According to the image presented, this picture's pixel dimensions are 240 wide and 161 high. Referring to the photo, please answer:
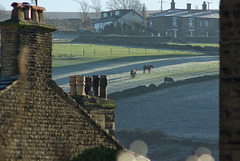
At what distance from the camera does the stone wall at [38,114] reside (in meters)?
16.4

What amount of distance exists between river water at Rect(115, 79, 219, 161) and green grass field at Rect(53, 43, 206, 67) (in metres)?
27.5

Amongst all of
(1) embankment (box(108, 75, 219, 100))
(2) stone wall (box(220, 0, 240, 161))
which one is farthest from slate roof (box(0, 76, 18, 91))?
(1) embankment (box(108, 75, 219, 100))

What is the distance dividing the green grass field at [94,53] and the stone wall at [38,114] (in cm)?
7245

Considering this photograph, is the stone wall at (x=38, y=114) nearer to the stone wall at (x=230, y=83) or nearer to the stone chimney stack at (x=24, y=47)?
the stone chimney stack at (x=24, y=47)

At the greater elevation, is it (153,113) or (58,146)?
(58,146)

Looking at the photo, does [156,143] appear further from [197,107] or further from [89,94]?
[89,94]

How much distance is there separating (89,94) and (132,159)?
410 centimetres

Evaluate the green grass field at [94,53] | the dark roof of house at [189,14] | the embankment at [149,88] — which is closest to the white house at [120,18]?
the dark roof of house at [189,14]

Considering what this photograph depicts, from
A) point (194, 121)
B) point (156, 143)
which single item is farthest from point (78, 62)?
point (156, 143)

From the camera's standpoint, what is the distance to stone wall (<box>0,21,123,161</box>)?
16.4 meters

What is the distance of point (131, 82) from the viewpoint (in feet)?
243

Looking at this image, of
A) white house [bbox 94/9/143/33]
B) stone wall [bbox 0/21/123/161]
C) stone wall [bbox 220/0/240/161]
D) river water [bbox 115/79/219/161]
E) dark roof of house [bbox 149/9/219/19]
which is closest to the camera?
stone wall [bbox 220/0/240/161]

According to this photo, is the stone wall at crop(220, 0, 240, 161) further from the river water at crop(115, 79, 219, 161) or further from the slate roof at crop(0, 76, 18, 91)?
the river water at crop(115, 79, 219, 161)

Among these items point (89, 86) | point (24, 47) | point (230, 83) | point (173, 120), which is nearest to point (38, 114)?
point (24, 47)
